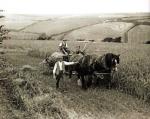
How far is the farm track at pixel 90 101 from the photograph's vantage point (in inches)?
161

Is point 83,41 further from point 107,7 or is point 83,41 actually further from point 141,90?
point 141,90

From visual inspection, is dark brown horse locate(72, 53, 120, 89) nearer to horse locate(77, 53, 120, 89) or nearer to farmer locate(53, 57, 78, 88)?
horse locate(77, 53, 120, 89)

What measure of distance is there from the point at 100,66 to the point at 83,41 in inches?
16.2

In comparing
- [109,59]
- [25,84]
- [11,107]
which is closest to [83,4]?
[109,59]

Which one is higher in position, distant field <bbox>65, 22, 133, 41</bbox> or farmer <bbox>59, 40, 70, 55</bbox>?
distant field <bbox>65, 22, 133, 41</bbox>

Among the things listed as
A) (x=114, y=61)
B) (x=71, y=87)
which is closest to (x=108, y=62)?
(x=114, y=61)

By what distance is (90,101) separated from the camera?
4.48m

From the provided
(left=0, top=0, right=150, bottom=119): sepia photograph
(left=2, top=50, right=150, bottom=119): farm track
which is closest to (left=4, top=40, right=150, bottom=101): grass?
(left=0, top=0, right=150, bottom=119): sepia photograph

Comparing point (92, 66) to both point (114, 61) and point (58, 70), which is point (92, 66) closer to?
point (114, 61)

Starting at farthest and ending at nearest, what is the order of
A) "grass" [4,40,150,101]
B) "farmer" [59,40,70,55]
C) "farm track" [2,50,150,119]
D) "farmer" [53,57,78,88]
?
"farmer" [59,40,70,55] → "farmer" [53,57,78,88] → "grass" [4,40,150,101] → "farm track" [2,50,150,119]

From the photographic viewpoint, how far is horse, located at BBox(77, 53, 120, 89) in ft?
16.0

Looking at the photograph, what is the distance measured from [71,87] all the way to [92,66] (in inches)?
15.9

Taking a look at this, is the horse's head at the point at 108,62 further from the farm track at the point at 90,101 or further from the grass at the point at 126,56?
the farm track at the point at 90,101

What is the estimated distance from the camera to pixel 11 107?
436cm
